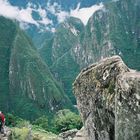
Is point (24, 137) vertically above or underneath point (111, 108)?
underneath

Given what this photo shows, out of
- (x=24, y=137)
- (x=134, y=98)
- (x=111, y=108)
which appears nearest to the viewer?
(x=134, y=98)

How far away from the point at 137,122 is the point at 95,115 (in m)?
3.18

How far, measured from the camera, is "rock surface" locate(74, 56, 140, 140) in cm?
1350

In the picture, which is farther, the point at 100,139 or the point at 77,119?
the point at 77,119

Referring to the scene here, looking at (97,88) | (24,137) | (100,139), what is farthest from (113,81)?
(24,137)

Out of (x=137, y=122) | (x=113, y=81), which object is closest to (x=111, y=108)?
(x=113, y=81)

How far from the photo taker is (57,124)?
442 feet

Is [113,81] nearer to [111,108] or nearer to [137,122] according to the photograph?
[111,108]

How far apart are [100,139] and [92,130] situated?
0.66 metres

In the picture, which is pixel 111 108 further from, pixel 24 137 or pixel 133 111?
pixel 24 137

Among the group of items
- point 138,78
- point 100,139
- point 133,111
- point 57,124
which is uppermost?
point 138,78

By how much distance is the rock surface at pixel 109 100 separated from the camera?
44.3 feet

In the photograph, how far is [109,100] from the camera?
15.5 m

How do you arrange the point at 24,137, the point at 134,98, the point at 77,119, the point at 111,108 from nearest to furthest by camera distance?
the point at 134,98
the point at 111,108
the point at 24,137
the point at 77,119
